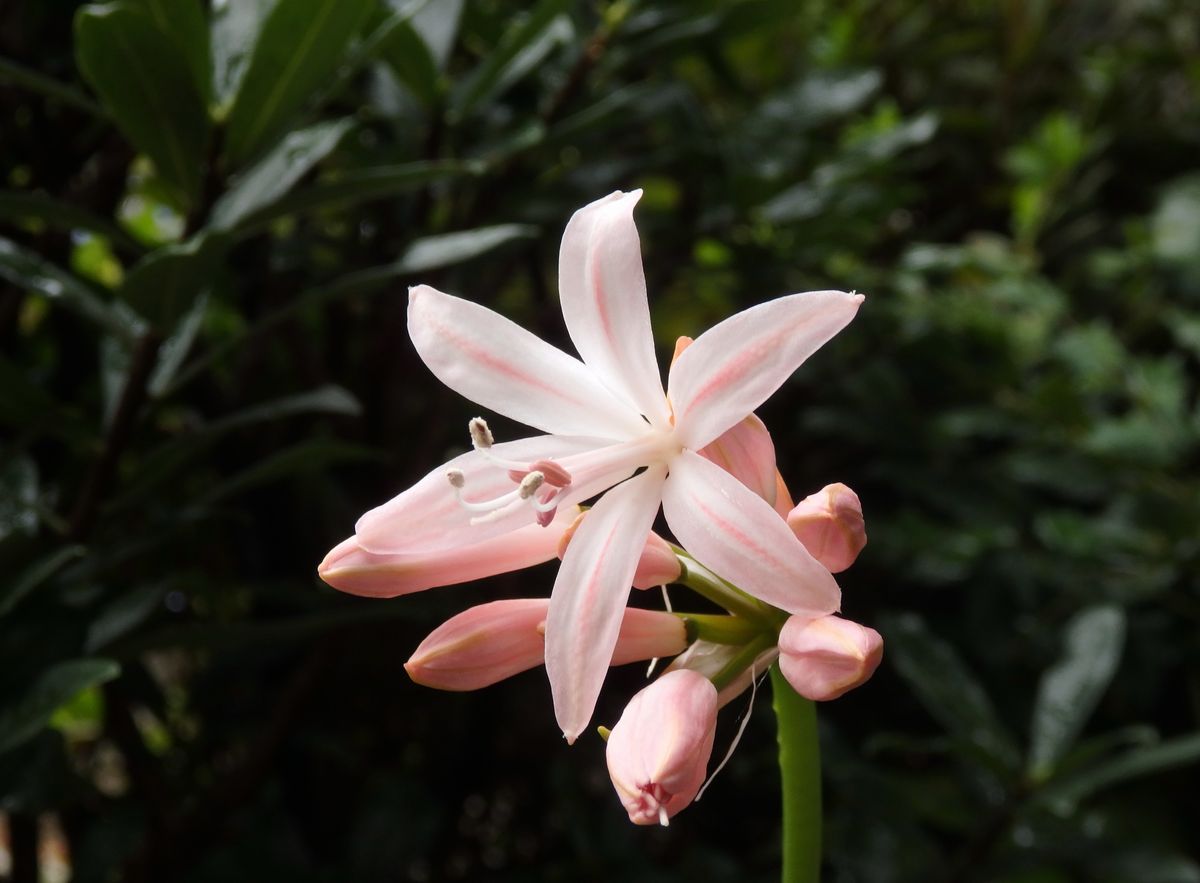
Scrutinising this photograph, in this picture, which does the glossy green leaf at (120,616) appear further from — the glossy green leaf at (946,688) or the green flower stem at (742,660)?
the glossy green leaf at (946,688)

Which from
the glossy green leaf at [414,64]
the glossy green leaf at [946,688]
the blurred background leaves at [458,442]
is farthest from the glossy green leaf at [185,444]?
the glossy green leaf at [946,688]

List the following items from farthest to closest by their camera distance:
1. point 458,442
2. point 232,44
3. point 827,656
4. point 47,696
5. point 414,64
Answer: point 458,442
point 414,64
point 232,44
point 47,696
point 827,656

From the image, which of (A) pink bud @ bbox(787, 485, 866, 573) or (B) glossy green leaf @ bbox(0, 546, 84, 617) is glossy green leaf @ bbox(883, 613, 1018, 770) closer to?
(A) pink bud @ bbox(787, 485, 866, 573)

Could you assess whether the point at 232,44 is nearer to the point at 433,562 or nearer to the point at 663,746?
the point at 433,562

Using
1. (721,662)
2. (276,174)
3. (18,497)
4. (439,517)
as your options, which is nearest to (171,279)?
(276,174)

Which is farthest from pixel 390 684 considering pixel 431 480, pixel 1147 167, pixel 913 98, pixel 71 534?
pixel 1147 167

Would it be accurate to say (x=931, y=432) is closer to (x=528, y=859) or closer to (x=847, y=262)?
(x=847, y=262)

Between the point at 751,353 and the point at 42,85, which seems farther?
the point at 42,85
